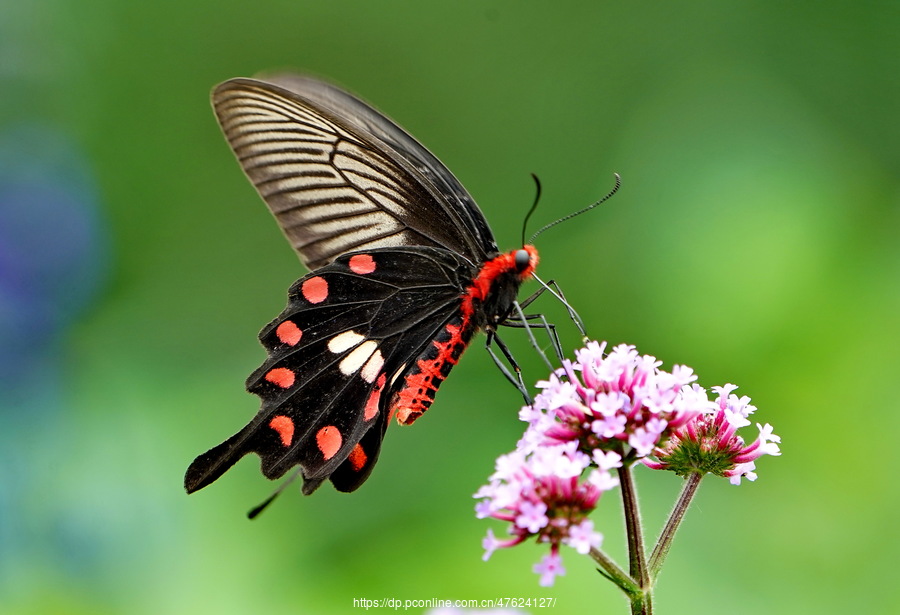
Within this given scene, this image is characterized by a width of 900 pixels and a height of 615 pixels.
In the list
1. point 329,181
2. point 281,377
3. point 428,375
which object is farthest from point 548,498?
point 329,181

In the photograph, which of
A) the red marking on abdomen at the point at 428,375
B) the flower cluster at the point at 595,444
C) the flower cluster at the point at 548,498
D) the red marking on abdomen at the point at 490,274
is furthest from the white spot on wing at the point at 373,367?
the flower cluster at the point at 548,498

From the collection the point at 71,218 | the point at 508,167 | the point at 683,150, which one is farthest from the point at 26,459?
Result: the point at 683,150

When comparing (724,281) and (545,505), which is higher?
(724,281)

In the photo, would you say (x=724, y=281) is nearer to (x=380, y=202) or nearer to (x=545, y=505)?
(x=380, y=202)

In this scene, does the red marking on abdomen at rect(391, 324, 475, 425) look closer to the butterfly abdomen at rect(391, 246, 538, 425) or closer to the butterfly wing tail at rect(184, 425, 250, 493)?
the butterfly abdomen at rect(391, 246, 538, 425)

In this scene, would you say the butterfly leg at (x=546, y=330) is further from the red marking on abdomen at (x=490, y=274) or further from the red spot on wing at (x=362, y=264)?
the red spot on wing at (x=362, y=264)

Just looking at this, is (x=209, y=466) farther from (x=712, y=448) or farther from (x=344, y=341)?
(x=712, y=448)
